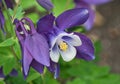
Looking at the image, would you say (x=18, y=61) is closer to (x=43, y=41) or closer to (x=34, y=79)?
(x=34, y=79)

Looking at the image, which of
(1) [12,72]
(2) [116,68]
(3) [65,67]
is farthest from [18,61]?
(2) [116,68]

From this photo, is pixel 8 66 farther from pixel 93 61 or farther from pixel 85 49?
pixel 93 61

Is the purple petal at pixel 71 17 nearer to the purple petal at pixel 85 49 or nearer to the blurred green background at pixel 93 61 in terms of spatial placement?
the purple petal at pixel 85 49

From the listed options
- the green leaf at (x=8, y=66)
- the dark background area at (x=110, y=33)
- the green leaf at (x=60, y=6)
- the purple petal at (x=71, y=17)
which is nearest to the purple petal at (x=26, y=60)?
the purple petal at (x=71, y=17)

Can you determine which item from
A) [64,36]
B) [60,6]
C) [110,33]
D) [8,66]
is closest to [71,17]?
[64,36]

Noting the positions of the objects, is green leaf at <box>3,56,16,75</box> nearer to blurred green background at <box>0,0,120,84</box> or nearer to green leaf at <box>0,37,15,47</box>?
blurred green background at <box>0,0,120,84</box>

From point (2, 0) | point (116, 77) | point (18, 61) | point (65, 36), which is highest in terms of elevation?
point (2, 0)
